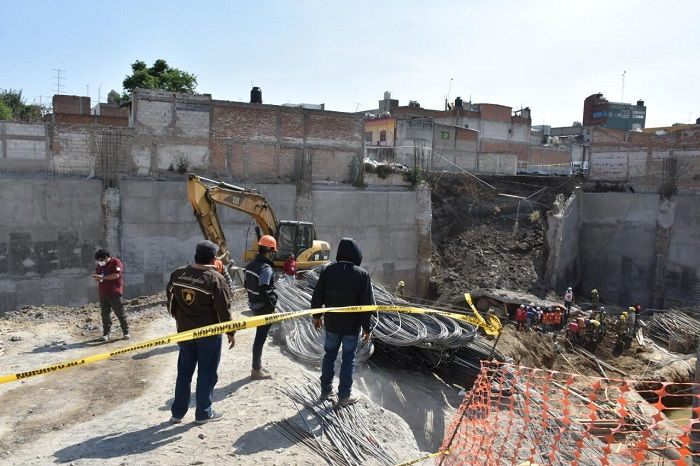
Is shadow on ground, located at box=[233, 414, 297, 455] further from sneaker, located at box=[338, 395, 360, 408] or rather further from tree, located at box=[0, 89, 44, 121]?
tree, located at box=[0, 89, 44, 121]

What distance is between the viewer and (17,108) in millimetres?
34531

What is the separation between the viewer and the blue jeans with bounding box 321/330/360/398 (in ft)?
18.9

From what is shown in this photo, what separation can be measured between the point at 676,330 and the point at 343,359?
50.9 feet

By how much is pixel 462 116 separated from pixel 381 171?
20.7m

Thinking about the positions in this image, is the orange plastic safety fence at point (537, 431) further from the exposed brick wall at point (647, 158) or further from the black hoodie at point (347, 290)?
the exposed brick wall at point (647, 158)

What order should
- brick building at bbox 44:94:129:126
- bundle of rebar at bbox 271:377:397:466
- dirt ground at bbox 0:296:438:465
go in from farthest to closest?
brick building at bbox 44:94:129:126 < bundle of rebar at bbox 271:377:397:466 < dirt ground at bbox 0:296:438:465

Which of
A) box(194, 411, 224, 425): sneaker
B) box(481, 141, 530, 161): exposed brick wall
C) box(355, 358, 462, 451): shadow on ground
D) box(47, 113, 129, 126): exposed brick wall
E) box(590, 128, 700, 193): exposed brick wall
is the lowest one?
box(355, 358, 462, 451): shadow on ground

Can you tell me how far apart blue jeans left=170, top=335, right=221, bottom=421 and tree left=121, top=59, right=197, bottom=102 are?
93.2 feet

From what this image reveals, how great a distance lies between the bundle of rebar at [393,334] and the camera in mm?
7852

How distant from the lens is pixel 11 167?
16.8m

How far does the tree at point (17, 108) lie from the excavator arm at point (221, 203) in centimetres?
2002

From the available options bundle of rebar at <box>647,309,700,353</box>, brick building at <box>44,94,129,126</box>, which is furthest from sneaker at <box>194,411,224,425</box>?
brick building at <box>44,94,129,126</box>

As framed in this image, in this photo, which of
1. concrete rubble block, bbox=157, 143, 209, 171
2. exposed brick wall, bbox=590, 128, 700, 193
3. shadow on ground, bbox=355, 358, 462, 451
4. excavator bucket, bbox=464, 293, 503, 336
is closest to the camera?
excavator bucket, bbox=464, 293, 503, 336

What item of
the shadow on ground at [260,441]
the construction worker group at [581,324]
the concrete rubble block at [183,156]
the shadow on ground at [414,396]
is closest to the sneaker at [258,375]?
the shadow on ground at [260,441]
